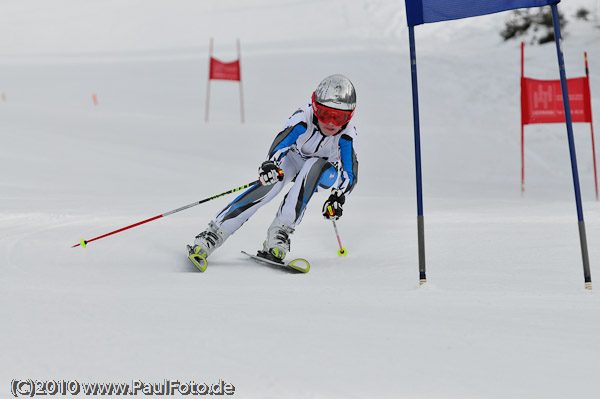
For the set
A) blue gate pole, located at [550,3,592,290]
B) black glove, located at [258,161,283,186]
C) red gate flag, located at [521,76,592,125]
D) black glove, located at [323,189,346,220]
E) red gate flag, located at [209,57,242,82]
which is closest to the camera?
blue gate pole, located at [550,3,592,290]

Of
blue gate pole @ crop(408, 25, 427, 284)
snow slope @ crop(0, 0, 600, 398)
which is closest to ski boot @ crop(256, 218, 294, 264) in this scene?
snow slope @ crop(0, 0, 600, 398)

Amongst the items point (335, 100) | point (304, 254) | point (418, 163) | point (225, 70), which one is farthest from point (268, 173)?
point (225, 70)

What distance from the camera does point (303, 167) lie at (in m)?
4.28

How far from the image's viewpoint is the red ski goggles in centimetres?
409

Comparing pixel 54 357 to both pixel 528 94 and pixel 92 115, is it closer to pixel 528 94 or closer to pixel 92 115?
pixel 528 94

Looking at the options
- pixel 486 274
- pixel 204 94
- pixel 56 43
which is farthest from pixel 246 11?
pixel 486 274

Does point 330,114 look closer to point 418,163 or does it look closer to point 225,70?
point 418,163

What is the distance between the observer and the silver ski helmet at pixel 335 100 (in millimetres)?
4059

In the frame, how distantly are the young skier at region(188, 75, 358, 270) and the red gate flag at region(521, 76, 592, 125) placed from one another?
5.57 m

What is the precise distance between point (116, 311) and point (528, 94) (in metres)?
7.75

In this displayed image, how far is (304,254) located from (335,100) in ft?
4.50

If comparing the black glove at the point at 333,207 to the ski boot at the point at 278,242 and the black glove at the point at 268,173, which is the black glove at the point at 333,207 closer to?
the ski boot at the point at 278,242

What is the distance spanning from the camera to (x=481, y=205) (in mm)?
7715

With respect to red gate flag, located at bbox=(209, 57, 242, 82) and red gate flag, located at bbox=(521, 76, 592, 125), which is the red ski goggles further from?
red gate flag, located at bbox=(209, 57, 242, 82)
